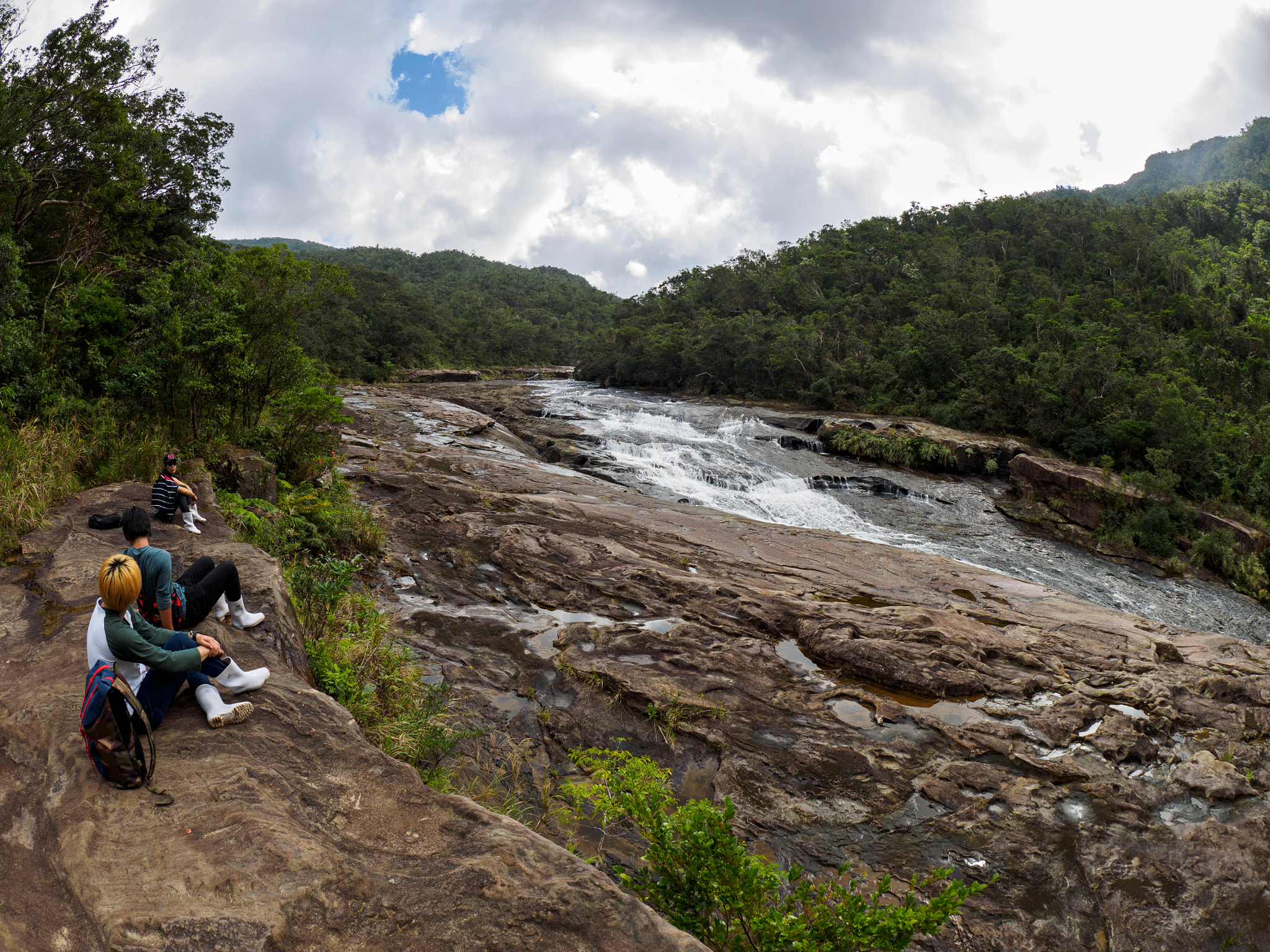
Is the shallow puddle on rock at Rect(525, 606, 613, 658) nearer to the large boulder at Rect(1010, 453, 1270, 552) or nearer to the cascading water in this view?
the cascading water

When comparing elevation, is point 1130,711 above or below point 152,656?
below

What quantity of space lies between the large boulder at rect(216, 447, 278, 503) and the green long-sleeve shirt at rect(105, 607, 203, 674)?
6219mm

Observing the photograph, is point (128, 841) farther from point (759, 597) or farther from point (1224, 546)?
point (1224, 546)

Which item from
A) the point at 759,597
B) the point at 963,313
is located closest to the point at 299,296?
the point at 759,597

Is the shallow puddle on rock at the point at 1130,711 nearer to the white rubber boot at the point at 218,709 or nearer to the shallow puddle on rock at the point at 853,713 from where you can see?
the shallow puddle on rock at the point at 853,713

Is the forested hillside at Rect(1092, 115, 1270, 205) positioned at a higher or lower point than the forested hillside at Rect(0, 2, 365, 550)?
higher

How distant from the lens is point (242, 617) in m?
4.66

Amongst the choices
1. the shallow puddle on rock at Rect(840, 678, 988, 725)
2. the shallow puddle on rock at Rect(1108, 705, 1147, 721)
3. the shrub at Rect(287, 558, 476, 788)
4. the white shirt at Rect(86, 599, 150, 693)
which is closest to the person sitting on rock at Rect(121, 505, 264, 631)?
the white shirt at Rect(86, 599, 150, 693)

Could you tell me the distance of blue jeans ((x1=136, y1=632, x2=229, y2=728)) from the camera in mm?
3377

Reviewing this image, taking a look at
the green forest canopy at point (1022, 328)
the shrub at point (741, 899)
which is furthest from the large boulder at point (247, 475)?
the green forest canopy at point (1022, 328)

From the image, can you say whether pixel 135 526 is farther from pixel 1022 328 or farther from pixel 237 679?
pixel 1022 328

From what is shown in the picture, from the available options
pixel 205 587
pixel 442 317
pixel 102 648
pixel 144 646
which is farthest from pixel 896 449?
pixel 442 317

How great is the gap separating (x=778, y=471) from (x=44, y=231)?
18.9m

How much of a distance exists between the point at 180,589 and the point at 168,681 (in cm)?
98
